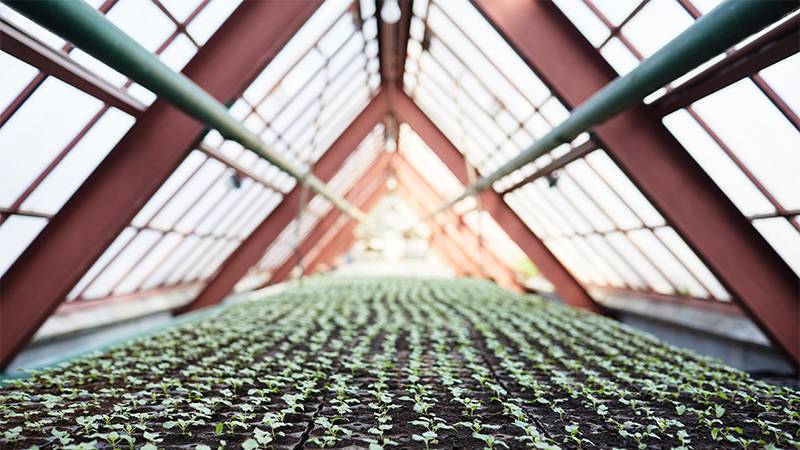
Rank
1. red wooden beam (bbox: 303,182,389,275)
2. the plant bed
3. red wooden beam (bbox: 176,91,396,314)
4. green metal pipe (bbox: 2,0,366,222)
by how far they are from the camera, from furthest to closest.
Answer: red wooden beam (bbox: 303,182,389,275) → red wooden beam (bbox: 176,91,396,314) → the plant bed → green metal pipe (bbox: 2,0,366,222)

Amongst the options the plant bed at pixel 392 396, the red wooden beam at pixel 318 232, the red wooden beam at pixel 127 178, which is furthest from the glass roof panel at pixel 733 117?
the red wooden beam at pixel 318 232

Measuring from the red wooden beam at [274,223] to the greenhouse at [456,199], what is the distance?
5.21 feet

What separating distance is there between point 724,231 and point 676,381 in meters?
2.65

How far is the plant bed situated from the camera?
3465mm

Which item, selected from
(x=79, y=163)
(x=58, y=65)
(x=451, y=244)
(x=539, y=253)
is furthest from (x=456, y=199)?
(x=451, y=244)

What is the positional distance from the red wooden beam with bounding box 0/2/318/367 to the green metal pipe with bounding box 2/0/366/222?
160 centimetres

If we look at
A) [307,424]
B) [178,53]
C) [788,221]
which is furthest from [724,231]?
[178,53]

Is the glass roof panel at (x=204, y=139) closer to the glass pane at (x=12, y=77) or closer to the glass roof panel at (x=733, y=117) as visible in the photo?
the glass pane at (x=12, y=77)

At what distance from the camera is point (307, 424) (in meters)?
3.72

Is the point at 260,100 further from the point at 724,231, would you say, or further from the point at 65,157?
the point at 724,231

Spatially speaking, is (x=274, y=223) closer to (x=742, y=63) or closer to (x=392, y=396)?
(x=392, y=396)

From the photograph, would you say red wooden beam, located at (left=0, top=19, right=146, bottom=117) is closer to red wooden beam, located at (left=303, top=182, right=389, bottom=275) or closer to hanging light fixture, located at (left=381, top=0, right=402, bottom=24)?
hanging light fixture, located at (left=381, top=0, right=402, bottom=24)

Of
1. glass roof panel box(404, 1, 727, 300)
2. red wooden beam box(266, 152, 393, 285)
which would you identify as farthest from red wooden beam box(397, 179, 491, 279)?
glass roof panel box(404, 1, 727, 300)

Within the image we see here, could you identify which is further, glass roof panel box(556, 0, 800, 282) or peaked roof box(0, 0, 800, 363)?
peaked roof box(0, 0, 800, 363)
